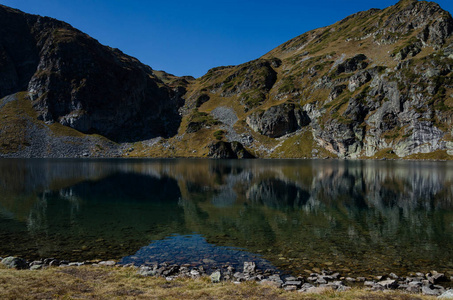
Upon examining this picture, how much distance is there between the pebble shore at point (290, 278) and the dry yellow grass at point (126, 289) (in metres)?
1.00

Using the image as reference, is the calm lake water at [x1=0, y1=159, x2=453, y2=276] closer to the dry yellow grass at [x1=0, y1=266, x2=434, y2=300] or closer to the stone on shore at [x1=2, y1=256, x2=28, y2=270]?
the stone on shore at [x1=2, y1=256, x2=28, y2=270]

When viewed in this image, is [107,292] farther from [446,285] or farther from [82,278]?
[446,285]

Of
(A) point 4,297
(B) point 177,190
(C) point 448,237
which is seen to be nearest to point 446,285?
(C) point 448,237

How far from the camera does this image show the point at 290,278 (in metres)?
17.1

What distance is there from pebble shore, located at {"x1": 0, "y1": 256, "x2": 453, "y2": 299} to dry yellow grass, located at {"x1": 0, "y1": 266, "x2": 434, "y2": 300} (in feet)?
3.29

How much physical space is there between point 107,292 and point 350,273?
1495cm

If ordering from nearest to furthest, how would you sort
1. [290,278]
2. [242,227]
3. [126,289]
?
[126,289]
[290,278]
[242,227]

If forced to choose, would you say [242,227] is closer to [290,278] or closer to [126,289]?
[290,278]

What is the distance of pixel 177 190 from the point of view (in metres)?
57.0

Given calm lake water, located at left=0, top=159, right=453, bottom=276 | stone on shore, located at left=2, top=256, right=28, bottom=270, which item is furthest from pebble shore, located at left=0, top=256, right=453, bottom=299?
calm lake water, located at left=0, top=159, right=453, bottom=276

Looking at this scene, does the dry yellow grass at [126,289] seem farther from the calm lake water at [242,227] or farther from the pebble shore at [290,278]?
the calm lake water at [242,227]

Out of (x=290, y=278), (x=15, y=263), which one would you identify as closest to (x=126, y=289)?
(x=15, y=263)

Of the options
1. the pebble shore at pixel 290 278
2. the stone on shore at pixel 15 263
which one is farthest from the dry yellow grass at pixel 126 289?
the pebble shore at pixel 290 278

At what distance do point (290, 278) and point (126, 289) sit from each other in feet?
31.5
